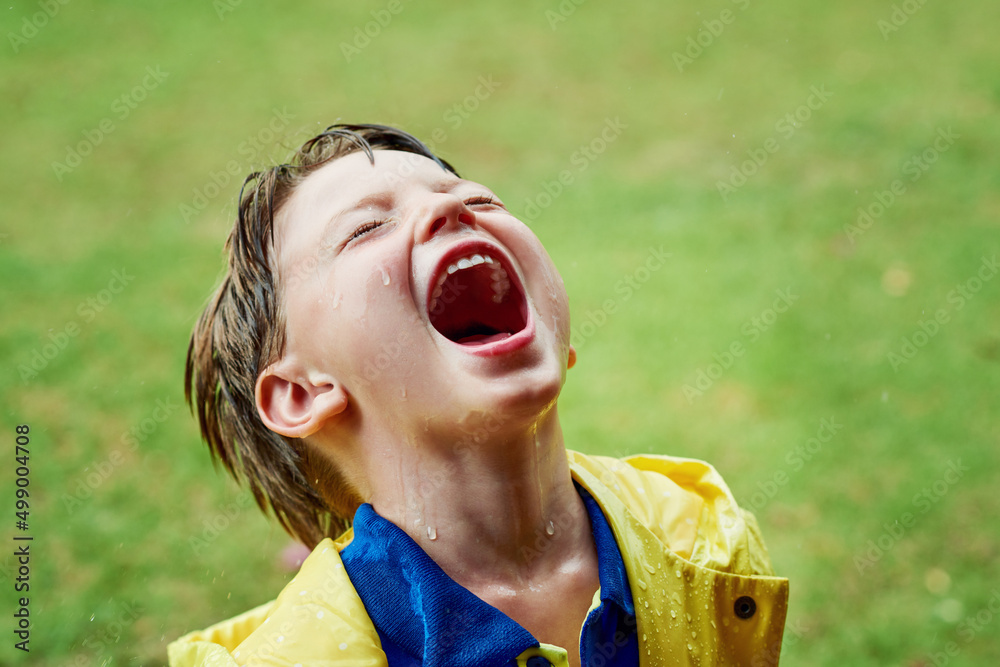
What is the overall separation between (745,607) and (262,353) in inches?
44.1

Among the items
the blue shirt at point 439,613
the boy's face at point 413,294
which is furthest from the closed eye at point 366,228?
the blue shirt at point 439,613

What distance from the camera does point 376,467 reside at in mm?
1845

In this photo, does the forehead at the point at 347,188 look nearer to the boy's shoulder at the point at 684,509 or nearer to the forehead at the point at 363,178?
the forehead at the point at 363,178

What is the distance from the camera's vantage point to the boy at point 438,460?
168 centimetres

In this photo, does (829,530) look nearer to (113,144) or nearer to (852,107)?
(852,107)

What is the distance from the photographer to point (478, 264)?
6.03 ft

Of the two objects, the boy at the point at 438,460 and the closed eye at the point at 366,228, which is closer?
the boy at the point at 438,460

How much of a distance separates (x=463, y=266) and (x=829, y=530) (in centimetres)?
222

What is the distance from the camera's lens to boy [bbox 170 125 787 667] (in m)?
1.68

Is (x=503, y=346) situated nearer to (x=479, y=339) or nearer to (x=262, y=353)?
(x=479, y=339)

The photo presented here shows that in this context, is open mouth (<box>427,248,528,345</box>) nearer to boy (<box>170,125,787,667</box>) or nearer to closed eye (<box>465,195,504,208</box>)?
boy (<box>170,125,787,667</box>)

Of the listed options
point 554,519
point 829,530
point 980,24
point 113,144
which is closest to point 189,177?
point 113,144

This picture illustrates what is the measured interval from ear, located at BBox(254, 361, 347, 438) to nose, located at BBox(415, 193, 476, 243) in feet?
1.09

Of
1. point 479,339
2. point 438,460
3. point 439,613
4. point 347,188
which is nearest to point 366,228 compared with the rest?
point 347,188
